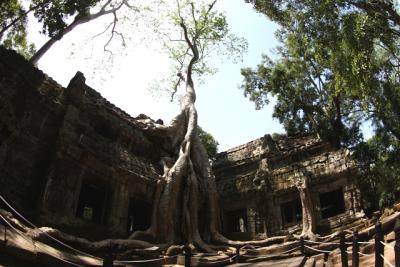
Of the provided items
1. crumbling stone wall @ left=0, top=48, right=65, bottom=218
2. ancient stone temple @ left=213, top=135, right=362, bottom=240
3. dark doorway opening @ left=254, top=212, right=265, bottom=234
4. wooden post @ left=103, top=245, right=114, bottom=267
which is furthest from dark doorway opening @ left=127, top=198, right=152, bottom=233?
wooden post @ left=103, top=245, right=114, bottom=267

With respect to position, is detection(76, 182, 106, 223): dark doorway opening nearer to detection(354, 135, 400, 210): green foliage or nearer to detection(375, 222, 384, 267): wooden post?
detection(375, 222, 384, 267): wooden post

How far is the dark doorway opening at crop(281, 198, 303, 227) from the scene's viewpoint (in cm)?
1225

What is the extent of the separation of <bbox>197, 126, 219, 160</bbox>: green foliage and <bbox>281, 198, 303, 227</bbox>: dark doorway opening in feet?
20.6

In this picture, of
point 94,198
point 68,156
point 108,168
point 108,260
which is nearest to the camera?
point 108,260

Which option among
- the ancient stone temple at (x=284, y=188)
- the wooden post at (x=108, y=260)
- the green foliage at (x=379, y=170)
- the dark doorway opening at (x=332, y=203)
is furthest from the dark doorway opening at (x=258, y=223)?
the wooden post at (x=108, y=260)

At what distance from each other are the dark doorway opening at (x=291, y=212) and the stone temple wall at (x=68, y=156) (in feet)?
13.8

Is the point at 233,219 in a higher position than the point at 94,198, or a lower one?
lower

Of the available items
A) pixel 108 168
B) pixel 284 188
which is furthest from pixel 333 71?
pixel 108 168

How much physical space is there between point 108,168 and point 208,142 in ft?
28.9

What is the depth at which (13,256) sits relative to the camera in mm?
4863

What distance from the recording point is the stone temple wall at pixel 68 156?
28.7ft

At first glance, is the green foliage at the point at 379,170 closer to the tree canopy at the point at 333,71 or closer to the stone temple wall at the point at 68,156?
the tree canopy at the point at 333,71

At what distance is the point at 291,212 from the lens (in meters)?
12.9

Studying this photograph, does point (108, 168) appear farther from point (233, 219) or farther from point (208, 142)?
point (208, 142)
